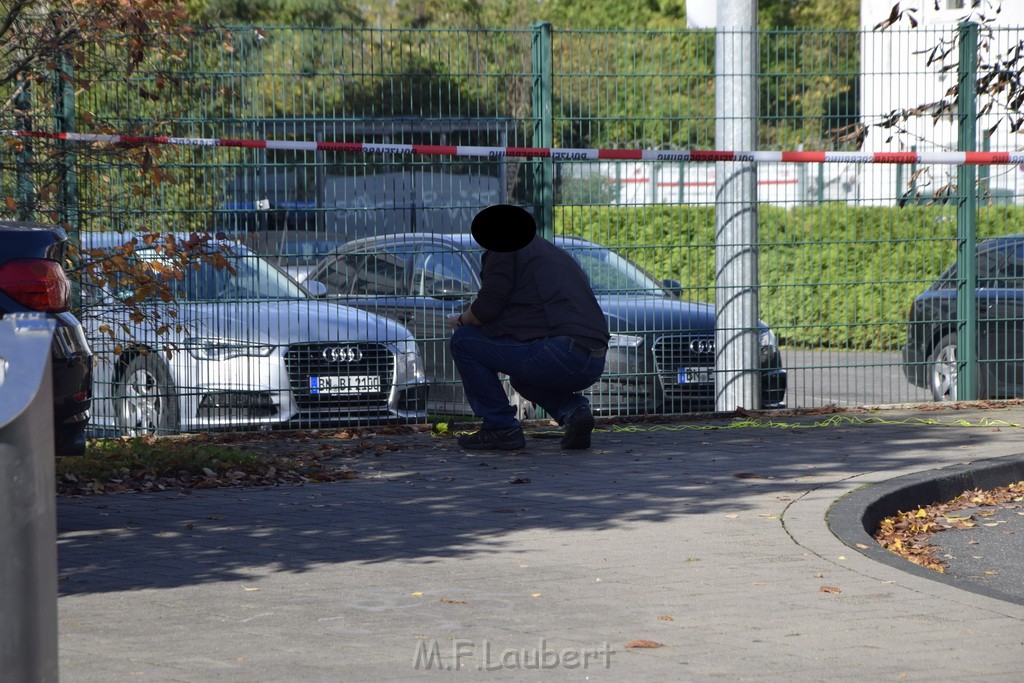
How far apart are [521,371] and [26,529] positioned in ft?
20.1

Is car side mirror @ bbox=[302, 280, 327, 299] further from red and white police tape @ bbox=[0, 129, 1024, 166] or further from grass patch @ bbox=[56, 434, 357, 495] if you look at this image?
grass patch @ bbox=[56, 434, 357, 495]

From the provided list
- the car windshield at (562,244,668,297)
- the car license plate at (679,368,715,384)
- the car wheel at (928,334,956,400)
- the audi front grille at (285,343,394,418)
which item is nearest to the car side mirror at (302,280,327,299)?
the audi front grille at (285,343,394,418)

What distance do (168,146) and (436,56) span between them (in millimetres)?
1863

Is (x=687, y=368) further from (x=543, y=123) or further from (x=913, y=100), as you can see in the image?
(x=913, y=100)

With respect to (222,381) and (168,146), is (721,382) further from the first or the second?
(168,146)

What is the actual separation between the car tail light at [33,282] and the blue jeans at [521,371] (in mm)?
3144

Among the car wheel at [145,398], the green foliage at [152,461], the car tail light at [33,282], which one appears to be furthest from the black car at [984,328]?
the car tail light at [33,282]

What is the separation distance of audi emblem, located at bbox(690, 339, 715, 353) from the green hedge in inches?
11.8

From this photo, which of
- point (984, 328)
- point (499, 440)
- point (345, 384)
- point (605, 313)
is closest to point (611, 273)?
point (605, 313)

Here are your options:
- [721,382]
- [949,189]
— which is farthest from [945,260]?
[721,382]

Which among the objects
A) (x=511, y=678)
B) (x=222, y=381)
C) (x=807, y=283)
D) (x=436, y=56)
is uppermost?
(x=436, y=56)

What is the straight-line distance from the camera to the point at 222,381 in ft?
30.6

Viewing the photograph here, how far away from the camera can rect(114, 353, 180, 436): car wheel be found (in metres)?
9.33

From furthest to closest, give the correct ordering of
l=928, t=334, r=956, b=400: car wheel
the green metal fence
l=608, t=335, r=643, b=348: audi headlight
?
l=928, t=334, r=956, b=400: car wheel < l=608, t=335, r=643, b=348: audi headlight < the green metal fence
